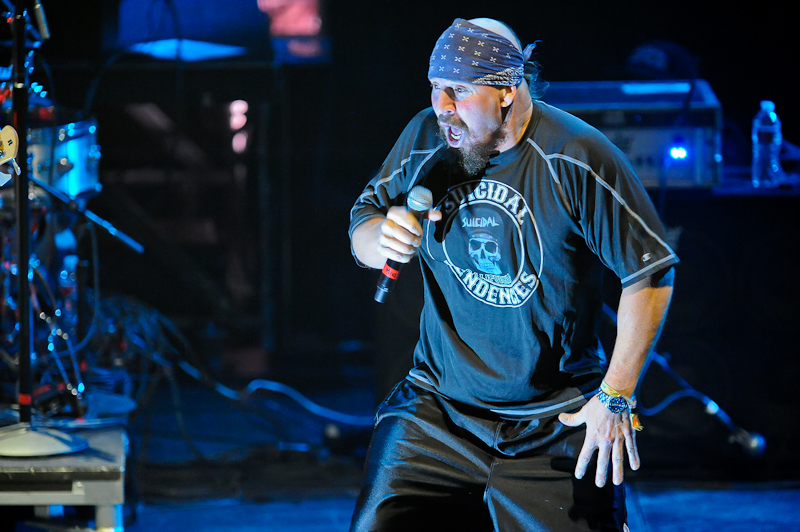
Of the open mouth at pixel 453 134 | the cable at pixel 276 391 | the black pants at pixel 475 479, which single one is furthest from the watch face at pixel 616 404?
the cable at pixel 276 391

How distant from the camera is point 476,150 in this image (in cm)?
202

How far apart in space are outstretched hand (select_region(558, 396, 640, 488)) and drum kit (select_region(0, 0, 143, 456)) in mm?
1796

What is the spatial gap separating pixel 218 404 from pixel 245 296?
689mm

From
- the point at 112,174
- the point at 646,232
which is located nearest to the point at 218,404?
the point at 112,174

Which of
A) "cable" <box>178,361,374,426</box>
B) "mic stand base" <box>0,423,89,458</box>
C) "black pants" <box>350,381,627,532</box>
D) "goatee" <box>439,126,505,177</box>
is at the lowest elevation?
"cable" <box>178,361,374,426</box>

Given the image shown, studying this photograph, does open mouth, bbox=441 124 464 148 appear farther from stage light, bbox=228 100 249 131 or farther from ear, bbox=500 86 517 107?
stage light, bbox=228 100 249 131

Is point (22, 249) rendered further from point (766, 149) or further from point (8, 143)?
point (766, 149)

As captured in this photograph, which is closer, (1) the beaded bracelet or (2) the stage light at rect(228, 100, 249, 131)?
(1) the beaded bracelet

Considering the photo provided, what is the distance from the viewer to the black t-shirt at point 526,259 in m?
1.93

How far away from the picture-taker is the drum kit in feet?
9.04

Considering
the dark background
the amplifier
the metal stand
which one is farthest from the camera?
the dark background

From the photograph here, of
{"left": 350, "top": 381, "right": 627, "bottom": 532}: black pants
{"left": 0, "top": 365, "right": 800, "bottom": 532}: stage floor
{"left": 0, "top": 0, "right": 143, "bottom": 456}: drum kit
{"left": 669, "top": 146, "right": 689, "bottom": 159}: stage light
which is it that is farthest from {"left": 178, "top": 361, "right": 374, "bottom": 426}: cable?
{"left": 350, "top": 381, "right": 627, "bottom": 532}: black pants

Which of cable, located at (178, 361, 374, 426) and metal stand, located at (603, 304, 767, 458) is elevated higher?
metal stand, located at (603, 304, 767, 458)

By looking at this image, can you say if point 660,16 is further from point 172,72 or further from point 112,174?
point 112,174
